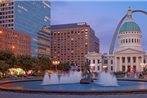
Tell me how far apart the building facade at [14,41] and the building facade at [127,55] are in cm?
3842

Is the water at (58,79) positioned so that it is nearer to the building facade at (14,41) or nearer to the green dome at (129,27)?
the building facade at (14,41)

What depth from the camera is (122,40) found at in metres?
186

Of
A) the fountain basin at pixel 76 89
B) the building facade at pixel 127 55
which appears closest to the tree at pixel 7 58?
the fountain basin at pixel 76 89

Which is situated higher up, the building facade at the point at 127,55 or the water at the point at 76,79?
the building facade at the point at 127,55

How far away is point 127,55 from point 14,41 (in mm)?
61418

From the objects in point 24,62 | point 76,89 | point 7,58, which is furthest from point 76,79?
point 24,62

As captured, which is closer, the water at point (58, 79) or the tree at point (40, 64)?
the water at point (58, 79)

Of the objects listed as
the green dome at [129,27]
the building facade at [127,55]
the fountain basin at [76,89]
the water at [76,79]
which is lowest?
the fountain basin at [76,89]

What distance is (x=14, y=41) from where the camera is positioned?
168m

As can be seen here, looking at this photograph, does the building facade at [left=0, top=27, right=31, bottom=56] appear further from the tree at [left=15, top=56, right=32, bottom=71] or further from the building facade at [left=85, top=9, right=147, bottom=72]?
the tree at [left=15, top=56, right=32, bottom=71]

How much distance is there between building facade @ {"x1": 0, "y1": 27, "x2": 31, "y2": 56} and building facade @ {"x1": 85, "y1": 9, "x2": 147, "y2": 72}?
38422mm

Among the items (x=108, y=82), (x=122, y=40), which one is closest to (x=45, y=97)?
(x=108, y=82)

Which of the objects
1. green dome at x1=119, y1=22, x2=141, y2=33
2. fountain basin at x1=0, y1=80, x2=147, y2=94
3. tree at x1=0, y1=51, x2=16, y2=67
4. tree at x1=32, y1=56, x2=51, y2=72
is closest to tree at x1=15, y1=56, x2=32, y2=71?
tree at x1=32, y1=56, x2=51, y2=72

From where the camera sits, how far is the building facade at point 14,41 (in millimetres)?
158750
